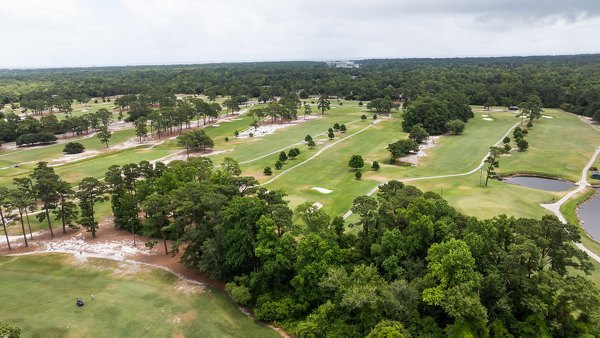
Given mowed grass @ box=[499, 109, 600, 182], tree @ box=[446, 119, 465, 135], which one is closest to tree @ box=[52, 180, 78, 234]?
mowed grass @ box=[499, 109, 600, 182]

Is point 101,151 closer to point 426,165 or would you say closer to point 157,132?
point 157,132

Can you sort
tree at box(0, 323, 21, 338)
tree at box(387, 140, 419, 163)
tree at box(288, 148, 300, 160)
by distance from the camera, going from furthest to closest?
1. tree at box(288, 148, 300, 160)
2. tree at box(387, 140, 419, 163)
3. tree at box(0, 323, 21, 338)

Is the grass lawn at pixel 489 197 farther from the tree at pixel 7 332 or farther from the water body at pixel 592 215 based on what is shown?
the tree at pixel 7 332

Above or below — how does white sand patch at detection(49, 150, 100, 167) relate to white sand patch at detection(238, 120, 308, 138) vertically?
below

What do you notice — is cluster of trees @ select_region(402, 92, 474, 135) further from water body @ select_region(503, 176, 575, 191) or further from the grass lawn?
the grass lawn

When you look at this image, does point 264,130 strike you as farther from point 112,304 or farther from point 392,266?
point 392,266

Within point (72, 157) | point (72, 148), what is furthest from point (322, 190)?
point (72, 148)
